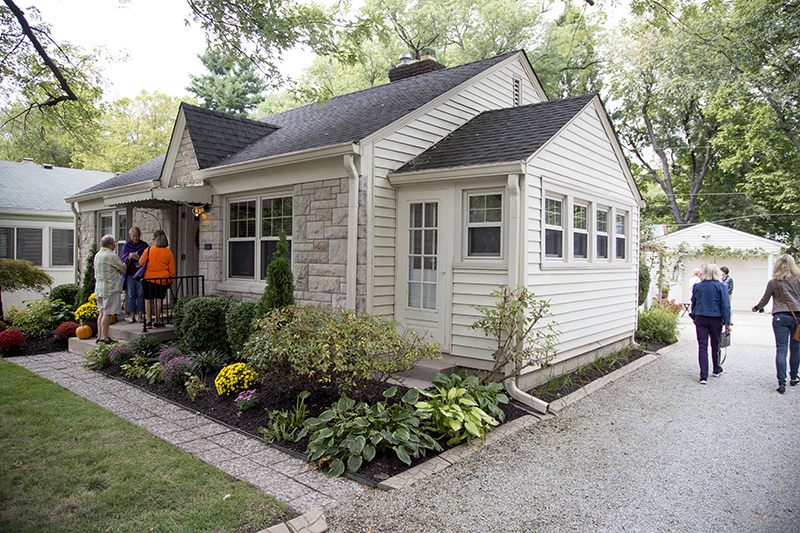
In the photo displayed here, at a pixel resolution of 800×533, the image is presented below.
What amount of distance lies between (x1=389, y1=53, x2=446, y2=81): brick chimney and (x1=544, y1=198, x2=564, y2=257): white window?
5.90 metres

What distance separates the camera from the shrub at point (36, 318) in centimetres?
998

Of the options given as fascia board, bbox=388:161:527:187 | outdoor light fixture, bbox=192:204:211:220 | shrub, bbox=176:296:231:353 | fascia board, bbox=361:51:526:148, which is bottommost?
shrub, bbox=176:296:231:353

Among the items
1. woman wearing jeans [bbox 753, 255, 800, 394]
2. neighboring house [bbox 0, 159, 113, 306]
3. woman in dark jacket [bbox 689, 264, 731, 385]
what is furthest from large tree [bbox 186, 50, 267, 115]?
woman wearing jeans [bbox 753, 255, 800, 394]

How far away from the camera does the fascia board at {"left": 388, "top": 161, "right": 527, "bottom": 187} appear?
239 inches

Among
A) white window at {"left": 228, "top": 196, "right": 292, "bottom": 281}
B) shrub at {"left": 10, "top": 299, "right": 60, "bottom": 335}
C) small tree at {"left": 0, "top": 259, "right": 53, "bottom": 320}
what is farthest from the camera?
small tree at {"left": 0, "top": 259, "right": 53, "bottom": 320}

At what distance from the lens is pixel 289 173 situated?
7766 millimetres

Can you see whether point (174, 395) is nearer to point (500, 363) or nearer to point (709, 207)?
point (500, 363)

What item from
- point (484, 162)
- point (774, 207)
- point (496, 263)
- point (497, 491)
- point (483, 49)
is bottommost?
point (497, 491)

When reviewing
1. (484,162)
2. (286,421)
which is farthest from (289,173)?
(286,421)

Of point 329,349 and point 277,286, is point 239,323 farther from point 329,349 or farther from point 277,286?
point 329,349

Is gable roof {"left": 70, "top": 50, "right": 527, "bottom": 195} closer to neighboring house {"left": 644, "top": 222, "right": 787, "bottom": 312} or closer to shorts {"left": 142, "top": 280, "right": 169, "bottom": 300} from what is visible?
shorts {"left": 142, "top": 280, "right": 169, "bottom": 300}

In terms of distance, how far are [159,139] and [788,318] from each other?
109 ft

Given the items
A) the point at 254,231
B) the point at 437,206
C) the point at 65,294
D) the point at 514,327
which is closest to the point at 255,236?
the point at 254,231

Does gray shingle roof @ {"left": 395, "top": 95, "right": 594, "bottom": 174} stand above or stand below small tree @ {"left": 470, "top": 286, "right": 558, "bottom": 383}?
above
